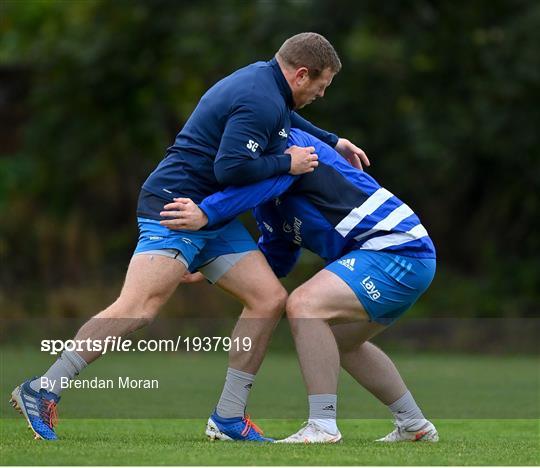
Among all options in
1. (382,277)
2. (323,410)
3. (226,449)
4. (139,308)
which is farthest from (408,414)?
(139,308)

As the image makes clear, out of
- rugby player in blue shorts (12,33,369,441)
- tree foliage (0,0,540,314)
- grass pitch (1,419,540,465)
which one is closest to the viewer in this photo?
grass pitch (1,419,540,465)

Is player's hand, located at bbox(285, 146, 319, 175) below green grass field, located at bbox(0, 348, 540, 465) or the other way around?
the other way around

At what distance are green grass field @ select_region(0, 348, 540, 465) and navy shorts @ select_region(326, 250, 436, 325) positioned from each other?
2.57ft

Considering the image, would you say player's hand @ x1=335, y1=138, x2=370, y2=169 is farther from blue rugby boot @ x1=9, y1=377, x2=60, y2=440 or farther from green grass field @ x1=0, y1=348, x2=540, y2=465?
blue rugby boot @ x1=9, y1=377, x2=60, y2=440

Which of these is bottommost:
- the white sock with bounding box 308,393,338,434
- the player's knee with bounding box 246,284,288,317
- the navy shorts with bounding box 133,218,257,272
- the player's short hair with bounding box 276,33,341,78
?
the white sock with bounding box 308,393,338,434

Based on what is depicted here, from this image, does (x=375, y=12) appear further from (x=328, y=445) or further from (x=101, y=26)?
(x=328, y=445)

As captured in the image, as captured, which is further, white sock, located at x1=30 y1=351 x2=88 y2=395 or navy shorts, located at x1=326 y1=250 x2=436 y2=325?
navy shorts, located at x1=326 y1=250 x2=436 y2=325

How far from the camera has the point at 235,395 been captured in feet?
22.9

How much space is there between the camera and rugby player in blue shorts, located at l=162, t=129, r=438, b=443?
6648mm

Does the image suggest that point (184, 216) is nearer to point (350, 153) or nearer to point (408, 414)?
point (350, 153)

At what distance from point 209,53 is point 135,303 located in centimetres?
1526

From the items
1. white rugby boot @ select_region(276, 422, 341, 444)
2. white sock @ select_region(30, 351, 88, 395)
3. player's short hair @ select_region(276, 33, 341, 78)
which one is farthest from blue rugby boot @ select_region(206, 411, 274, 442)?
player's short hair @ select_region(276, 33, 341, 78)

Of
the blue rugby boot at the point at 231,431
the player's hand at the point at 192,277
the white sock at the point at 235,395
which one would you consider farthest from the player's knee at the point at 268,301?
the blue rugby boot at the point at 231,431

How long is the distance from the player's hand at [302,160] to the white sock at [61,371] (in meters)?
1.54
